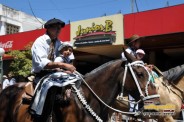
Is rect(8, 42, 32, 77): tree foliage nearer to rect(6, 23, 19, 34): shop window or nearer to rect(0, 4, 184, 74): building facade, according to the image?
rect(0, 4, 184, 74): building facade

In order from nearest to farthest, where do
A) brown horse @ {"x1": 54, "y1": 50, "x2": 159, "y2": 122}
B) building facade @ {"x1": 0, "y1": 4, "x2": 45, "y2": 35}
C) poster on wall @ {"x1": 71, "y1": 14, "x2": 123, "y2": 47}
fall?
brown horse @ {"x1": 54, "y1": 50, "x2": 159, "y2": 122} < poster on wall @ {"x1": 71, "y1": 14, "x2": 123, "y2": 47} < building facade @ {"x1": 0, "y1": 4, "x2": 45, "y2": 35}

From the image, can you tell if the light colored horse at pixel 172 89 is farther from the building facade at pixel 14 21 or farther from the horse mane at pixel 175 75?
the building facade at pixel 14 21

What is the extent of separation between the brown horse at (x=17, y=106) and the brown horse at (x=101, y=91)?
6.7 inches

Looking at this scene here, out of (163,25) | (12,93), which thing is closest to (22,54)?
(163,25)

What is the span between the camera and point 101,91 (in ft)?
14.2

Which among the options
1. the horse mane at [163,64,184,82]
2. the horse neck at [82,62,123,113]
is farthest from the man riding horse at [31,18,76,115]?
the horse mane at [163,64,184,82]

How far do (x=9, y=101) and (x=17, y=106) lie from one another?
388mm

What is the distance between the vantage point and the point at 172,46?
17.4 metres

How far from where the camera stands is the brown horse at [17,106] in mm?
4336

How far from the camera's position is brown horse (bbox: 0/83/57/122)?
434 centimetres

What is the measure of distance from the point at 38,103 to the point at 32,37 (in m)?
17.7

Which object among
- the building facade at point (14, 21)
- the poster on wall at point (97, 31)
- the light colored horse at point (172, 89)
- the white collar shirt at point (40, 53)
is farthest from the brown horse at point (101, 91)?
the building facade at point (14, 21)

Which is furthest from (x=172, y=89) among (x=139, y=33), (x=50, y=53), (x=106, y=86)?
(x=139, y=33)

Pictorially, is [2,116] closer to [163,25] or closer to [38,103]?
[38,103]
